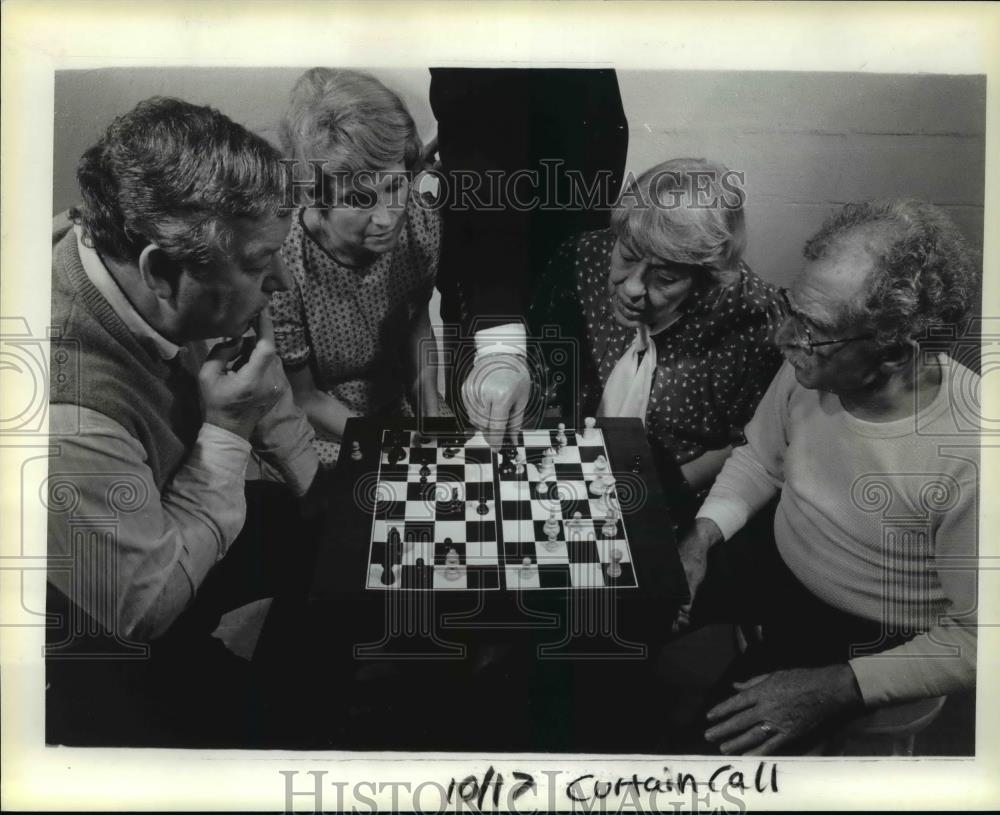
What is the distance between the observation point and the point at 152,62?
2.62 meters

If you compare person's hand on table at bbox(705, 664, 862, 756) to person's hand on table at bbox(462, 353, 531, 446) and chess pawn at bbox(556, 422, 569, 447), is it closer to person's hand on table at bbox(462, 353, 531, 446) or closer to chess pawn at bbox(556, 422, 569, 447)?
chess pawn at bbox(556, 422, 569, 447)

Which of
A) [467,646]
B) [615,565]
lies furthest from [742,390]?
[467,646]

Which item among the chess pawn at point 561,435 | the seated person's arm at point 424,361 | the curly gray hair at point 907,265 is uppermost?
the curly gray hair at point 907,265

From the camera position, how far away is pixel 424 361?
265 cm

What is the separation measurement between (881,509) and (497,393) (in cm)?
98

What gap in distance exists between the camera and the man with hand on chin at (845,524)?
2600 mm

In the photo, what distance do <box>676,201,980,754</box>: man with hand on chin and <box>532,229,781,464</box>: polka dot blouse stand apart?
0.19ft

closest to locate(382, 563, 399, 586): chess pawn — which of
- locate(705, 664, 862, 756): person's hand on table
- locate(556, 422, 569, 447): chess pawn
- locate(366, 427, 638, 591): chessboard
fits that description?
locate(366, 427, 638, 591): chessboard

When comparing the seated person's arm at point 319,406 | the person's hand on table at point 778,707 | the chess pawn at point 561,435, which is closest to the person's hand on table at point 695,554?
the person's hand on table at point 778,707

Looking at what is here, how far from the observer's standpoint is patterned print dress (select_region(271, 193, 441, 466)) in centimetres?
262

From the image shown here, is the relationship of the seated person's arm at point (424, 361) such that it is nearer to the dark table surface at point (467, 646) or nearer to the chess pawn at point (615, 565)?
the dark table surface at point (467, 646)

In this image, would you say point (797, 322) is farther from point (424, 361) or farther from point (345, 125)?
point (345, 125)

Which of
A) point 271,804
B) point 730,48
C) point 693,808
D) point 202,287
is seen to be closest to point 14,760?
point 271,804

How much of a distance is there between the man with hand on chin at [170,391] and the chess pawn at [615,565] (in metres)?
0.75
